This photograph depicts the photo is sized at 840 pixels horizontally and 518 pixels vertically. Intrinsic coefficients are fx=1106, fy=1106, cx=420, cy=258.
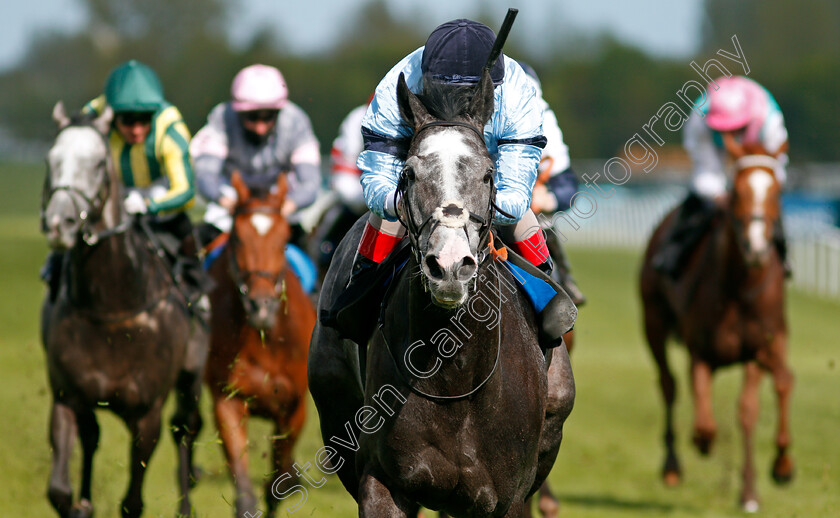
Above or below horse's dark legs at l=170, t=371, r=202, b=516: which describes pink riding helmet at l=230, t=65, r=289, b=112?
above

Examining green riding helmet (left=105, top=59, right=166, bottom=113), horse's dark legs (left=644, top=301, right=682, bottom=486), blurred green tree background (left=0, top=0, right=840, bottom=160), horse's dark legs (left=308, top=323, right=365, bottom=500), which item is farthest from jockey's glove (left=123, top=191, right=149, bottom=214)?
blurred green tree background (left=0, top=0, right=840, bottom=160)

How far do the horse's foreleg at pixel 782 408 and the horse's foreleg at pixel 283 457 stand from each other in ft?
10.9

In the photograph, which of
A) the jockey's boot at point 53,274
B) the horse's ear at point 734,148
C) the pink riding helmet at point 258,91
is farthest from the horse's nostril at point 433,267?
the horse's ear at point 734,148

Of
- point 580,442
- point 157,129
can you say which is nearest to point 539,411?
point 157,129

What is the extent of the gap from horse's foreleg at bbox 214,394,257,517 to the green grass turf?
9cm

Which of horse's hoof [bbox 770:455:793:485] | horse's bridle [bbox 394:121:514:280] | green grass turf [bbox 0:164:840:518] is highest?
horse's bridle [bbox 394:121:514:280]

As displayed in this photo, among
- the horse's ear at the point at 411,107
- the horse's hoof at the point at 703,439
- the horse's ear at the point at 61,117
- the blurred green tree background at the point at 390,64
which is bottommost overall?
the blurred green tree background at the point at 390,64

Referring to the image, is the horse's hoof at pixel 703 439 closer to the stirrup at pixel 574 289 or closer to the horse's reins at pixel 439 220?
the stirrup at pixel 574 289

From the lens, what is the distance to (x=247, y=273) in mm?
6422

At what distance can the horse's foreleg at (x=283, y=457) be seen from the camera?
622 cm

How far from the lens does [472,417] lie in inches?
140

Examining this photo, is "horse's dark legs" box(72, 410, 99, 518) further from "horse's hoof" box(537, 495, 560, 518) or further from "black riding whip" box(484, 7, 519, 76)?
"black riding whip" box(484, 7, 519, 76)

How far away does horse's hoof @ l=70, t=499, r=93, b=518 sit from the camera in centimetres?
559

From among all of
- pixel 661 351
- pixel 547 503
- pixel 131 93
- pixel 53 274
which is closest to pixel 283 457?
pixel 547 503
